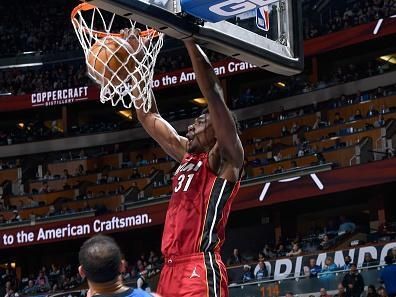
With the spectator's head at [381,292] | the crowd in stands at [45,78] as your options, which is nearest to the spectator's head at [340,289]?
the spectator's head at [381,292]

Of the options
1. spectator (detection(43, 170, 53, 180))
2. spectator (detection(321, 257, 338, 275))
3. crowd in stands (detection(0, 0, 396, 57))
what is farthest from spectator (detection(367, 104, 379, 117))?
spectator (detection(43, 170, 53, 180))

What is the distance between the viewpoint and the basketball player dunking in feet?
14.8

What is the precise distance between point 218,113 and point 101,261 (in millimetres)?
1606

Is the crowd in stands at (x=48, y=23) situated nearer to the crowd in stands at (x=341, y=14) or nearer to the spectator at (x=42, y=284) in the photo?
the crowd in stands at (x=341, y=14)

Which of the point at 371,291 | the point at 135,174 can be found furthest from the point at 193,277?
the point at 135,174

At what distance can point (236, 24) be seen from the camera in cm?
491

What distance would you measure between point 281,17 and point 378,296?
845 cm

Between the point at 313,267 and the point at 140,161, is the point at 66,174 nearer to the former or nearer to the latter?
the point at 140,161

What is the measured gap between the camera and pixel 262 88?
2519 centimetres

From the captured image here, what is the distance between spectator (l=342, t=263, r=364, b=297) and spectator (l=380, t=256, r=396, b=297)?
0.35m

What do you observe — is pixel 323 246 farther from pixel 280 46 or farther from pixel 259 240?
pixel 280 46

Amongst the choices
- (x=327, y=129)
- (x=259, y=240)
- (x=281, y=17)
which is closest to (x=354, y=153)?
(x=327, y=129)

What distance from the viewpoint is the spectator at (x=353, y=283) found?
13.4m

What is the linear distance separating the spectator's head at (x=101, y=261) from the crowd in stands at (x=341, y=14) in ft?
63.1
